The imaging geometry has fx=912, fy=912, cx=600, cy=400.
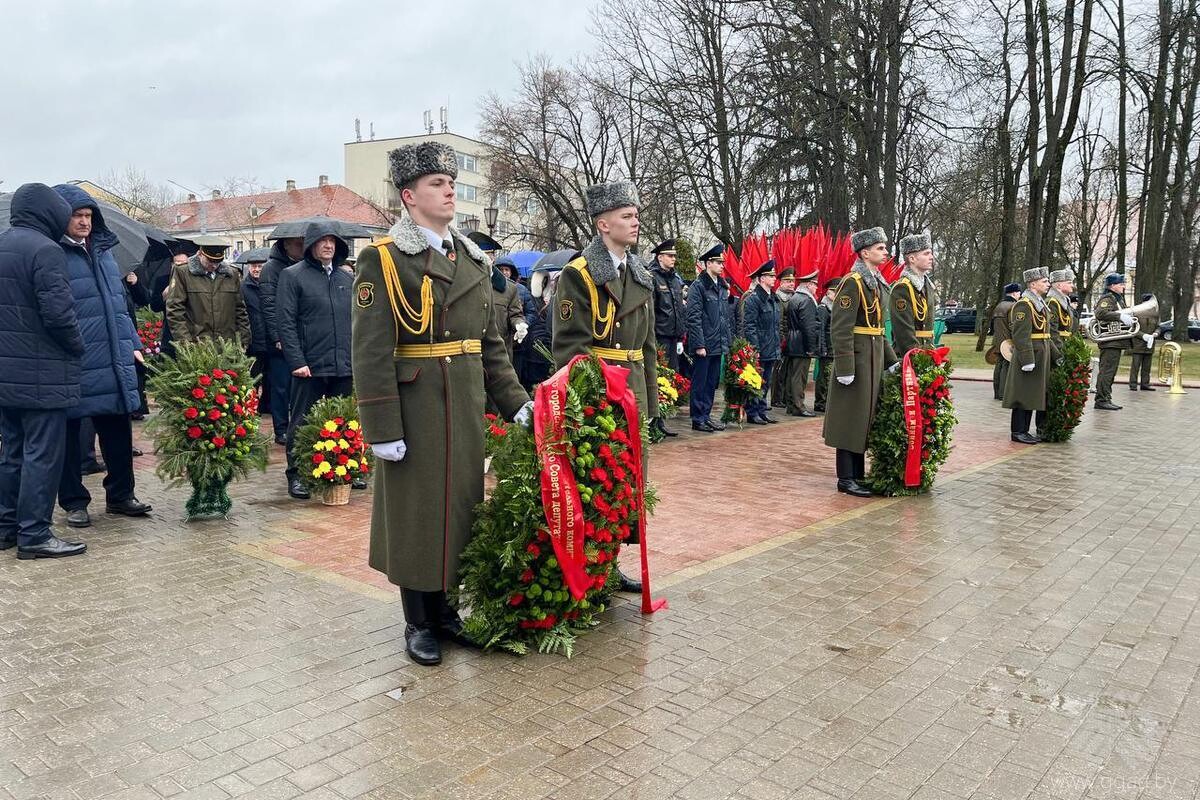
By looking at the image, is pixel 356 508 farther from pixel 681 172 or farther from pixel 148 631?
pixel 681 172

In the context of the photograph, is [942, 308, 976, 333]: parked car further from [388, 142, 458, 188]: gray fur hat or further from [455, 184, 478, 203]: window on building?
[388, 142, 458, 188]: gray fur hat

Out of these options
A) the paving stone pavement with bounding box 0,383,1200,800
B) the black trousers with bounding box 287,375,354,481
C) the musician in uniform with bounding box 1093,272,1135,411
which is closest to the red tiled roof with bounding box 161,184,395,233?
the musician in uniform with bounding box 1093,272,1135,411

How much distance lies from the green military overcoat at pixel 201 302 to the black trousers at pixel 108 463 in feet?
8.40

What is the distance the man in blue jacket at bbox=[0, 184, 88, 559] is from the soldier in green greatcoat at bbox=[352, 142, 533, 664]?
9.63 feet

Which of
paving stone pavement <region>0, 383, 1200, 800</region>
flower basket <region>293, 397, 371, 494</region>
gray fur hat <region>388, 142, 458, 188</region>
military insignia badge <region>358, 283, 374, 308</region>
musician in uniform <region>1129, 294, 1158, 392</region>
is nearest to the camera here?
paving stone pavement <region>0, 383, 1200, 800</region>

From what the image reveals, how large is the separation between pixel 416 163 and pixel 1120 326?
Answer: 15.4 metres

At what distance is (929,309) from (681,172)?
16.4m

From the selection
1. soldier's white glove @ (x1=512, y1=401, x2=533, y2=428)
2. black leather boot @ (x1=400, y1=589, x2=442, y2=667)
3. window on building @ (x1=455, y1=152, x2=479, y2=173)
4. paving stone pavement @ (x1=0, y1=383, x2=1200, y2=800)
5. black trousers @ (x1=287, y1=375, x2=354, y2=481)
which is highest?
window on building @ (x1=455, y1=152, x2=479, y2=173)

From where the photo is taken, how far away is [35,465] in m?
5.92

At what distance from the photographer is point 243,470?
277 inches

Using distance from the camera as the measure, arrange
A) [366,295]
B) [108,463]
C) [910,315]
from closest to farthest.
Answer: [366,295], [108,463], [910,315]

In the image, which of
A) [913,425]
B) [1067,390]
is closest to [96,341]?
[913,425]

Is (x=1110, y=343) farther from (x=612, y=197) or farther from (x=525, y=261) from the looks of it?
(x=612, y=197)

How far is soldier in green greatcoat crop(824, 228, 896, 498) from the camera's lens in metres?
7.94
